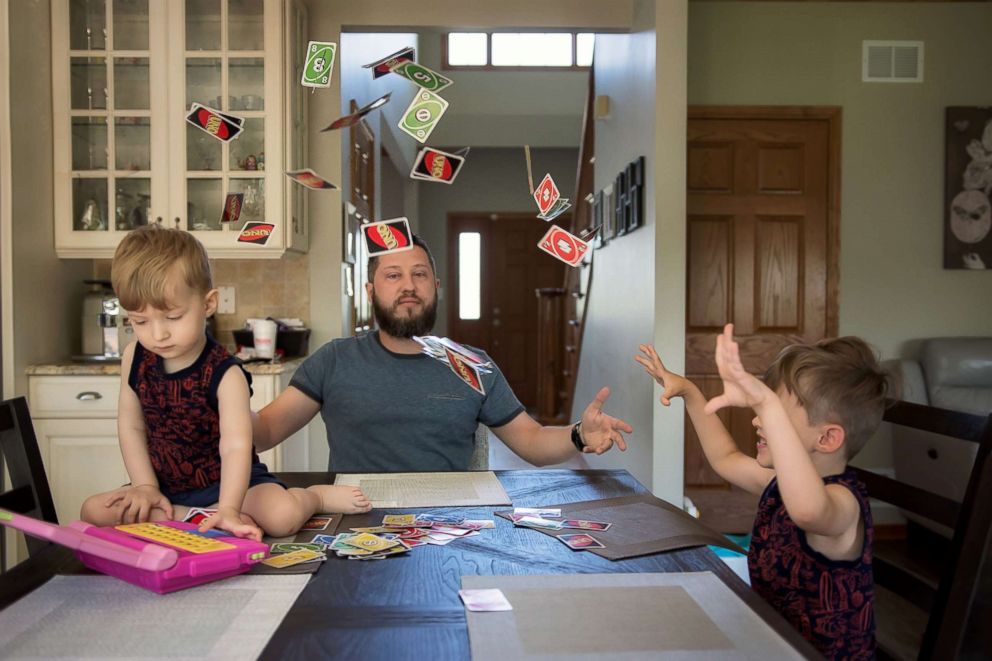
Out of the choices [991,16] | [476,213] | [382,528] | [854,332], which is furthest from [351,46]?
[476,213]

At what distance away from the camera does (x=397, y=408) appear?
212cm

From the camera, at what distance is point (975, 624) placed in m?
1.12

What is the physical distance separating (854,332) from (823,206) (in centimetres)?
68

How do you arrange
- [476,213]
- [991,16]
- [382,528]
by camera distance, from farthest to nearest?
[476,213] < [991,16] < [382,528]

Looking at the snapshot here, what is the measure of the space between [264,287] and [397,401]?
191cm

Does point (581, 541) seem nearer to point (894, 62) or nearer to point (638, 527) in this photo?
point (638, 527)

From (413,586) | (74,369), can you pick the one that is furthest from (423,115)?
(74,369)

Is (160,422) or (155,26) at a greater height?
(155,26)

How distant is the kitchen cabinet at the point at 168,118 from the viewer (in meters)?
3.34

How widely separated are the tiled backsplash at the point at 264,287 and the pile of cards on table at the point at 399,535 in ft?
8.35

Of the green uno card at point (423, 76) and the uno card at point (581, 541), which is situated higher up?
the green uno card at point (423, 76)

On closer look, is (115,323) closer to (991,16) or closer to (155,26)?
(155,26)

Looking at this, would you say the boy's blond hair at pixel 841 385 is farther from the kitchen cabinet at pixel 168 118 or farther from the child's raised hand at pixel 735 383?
the kitchen cabinet at pixel 168 118

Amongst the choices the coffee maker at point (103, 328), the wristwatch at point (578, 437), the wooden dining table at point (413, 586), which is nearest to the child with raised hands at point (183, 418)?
the wooden dining table at point (413, 586)
